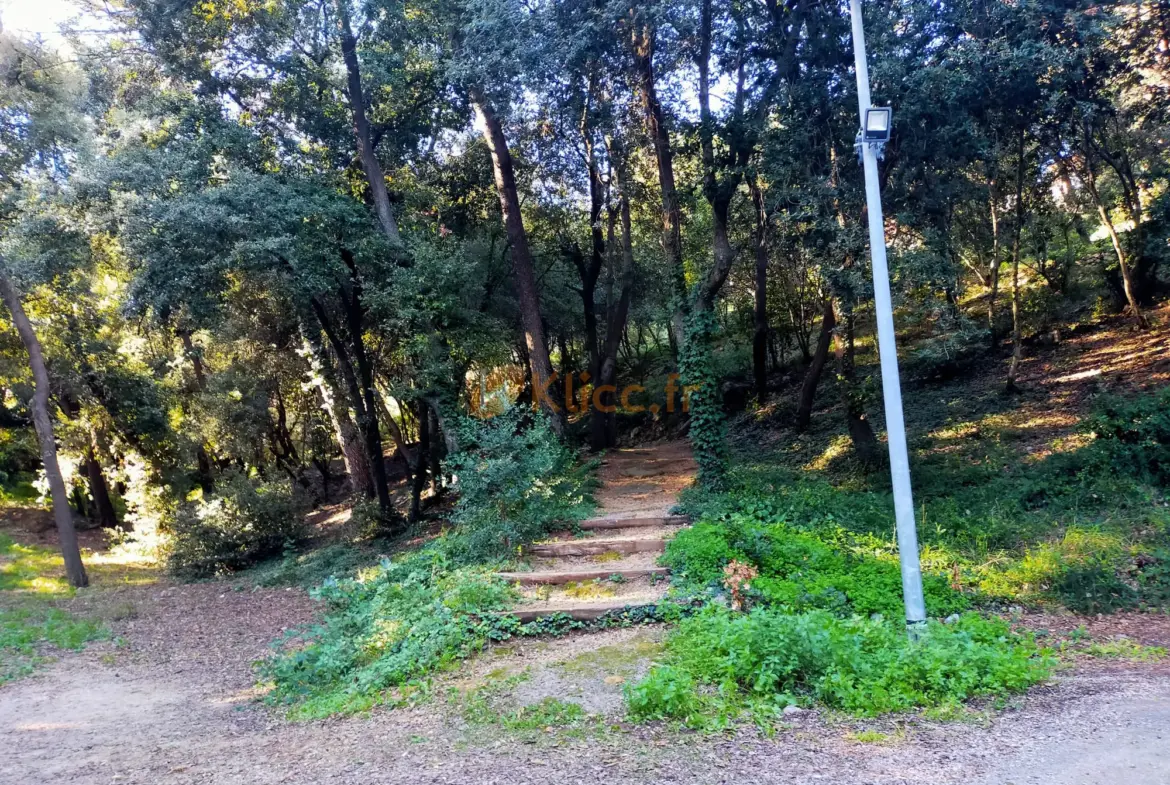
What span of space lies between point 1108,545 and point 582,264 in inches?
517

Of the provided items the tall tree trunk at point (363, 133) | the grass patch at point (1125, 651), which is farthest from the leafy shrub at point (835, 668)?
the tall tree trunk at point (363, 133)

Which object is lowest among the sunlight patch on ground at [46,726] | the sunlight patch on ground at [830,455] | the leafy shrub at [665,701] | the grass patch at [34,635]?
the grass patch at [34,635]

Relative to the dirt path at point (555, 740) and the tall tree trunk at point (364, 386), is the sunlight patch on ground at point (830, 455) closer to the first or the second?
the dirt path at point (555, 740)

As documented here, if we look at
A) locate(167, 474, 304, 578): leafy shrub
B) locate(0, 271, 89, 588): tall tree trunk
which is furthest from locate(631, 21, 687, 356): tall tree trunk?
locate(0, 271, 89, 588): tall tree trunk

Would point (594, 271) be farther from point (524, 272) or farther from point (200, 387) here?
→ point (200, 387)

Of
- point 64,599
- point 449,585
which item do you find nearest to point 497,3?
point 449,585

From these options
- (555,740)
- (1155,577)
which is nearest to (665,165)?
(1155,577)

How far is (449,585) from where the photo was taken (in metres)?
8.18

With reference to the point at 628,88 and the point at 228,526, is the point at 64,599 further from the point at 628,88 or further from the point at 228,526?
the point at 628,88

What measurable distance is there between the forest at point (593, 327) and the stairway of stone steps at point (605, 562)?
0.09 metres

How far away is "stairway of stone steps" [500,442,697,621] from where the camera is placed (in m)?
7.43

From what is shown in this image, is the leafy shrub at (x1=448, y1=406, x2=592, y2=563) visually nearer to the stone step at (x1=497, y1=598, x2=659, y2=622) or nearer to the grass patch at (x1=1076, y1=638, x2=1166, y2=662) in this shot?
the stone step at (x1=497, y1=598, x2=659, y2=622)

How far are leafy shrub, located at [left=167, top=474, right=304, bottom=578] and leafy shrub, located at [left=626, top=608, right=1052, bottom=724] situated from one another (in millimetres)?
12773

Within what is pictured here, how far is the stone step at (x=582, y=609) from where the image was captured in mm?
7191
